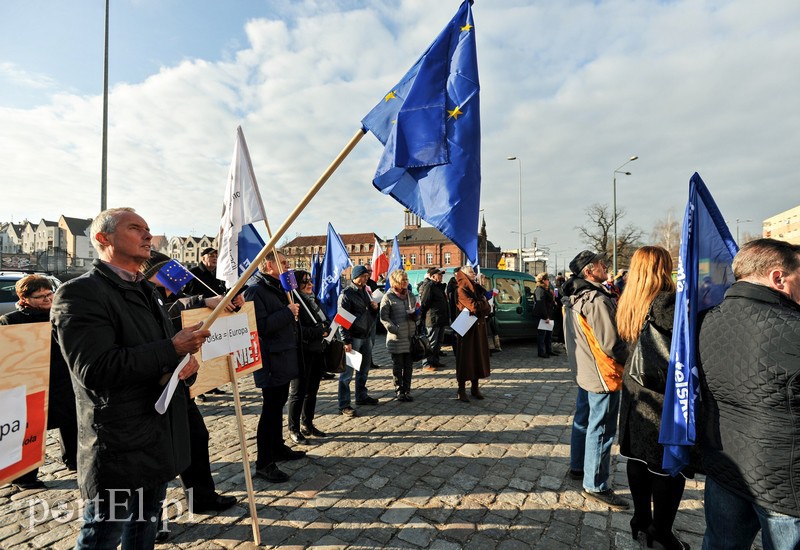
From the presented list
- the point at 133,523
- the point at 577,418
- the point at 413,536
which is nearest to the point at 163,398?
the point at 133,523

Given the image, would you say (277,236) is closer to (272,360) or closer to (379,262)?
(272,360)

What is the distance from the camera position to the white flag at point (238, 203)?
3811 millimetres

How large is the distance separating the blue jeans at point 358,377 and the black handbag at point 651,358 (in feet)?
12.1

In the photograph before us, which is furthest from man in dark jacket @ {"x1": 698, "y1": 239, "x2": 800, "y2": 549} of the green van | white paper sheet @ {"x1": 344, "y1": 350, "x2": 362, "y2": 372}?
the green van

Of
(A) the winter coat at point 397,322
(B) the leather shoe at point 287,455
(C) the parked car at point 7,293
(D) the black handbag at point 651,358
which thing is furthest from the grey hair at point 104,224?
(C) the parked car at point 7,293

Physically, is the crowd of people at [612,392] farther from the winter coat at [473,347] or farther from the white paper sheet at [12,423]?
the winter coat at [473,347]

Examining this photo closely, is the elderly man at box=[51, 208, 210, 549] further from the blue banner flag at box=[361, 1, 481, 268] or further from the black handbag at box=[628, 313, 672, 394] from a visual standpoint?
the black handbag at box=[628, 313, 672, 394]

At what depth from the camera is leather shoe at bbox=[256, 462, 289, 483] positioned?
373 cm

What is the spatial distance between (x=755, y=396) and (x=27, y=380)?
3.55 metres

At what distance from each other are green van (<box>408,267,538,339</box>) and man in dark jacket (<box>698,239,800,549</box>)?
8906 mm

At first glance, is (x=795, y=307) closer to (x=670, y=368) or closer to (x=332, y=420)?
(x=670, y=368)

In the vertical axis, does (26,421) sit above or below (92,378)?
below

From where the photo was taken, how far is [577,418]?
12.1 feet

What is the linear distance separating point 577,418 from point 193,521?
132 inches
